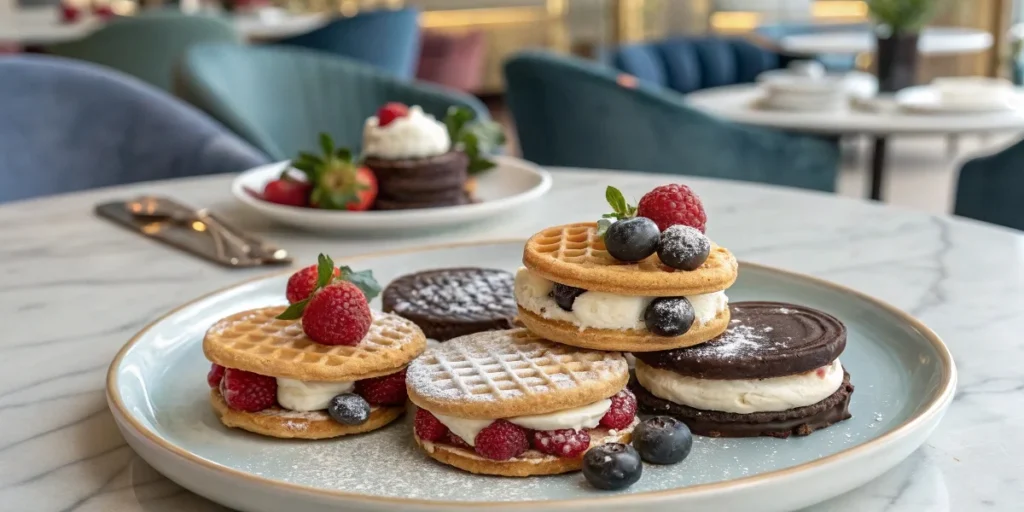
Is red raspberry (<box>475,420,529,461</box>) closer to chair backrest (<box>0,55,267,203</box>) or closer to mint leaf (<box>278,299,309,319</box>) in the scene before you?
mint leaf (<box>278,299,309,319</box>)

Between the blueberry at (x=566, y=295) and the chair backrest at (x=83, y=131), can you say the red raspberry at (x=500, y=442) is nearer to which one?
the blueberry at (x=566, y=295)

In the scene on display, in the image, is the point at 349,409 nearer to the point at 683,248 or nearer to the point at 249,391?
the point at 249,391

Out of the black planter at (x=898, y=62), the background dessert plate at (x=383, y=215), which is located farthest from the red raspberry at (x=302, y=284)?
the black planter at (x=898, y=62)

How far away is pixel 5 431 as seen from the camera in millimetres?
994

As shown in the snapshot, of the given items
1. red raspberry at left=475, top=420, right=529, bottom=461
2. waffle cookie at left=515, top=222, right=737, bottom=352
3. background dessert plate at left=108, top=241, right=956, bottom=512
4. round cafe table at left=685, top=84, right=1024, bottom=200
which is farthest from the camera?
round cafe table at left=685, top=84, right=1024, bottom=200

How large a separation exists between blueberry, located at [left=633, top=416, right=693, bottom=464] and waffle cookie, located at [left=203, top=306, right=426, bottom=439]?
10.1 inches

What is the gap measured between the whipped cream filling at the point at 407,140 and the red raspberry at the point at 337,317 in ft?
2.92

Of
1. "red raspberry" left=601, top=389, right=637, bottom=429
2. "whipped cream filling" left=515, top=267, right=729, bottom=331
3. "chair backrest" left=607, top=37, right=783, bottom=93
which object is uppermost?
"whipped cream filling" left=515, top=267, right=729, bottom=331

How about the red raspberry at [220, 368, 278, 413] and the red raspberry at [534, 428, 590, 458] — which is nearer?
the red raspberry at [534, 428, 590, 458]

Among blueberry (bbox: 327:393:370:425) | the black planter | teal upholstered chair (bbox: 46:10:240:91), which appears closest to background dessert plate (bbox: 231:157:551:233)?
blueberry (bbox: 327:393:370:425)

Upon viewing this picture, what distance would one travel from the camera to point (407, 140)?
1907 millimetres

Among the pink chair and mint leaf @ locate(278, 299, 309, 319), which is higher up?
mint leaf @ locate(278, 299, 309, 319)

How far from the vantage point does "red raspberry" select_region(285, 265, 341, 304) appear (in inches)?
44.6

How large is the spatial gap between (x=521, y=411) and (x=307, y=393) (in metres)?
0.23
